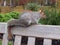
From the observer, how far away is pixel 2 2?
771 inches

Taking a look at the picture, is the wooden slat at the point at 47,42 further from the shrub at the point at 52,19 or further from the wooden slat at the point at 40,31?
the shrub at the point at 52,19

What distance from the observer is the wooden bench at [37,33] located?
1.94 m

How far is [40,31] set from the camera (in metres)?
2.01

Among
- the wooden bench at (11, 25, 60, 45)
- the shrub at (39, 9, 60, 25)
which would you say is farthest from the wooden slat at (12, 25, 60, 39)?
the shrub at (39, 9, 60, 25)

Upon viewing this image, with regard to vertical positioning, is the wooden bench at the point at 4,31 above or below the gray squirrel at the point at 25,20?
below

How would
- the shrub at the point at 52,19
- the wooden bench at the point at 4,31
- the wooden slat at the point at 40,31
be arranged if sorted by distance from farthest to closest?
1. the shrub at the point at 52,19
2. the wooden bench at the point at 4,31
3. the wooden slat at the point at 40,31

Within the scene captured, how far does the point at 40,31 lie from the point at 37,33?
0.03 meters

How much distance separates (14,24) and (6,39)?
157mm

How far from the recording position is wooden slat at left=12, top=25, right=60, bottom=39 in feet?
Answer: 6.33

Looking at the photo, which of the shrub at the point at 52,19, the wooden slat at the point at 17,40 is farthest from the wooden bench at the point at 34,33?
the shrub at the point at 52,19

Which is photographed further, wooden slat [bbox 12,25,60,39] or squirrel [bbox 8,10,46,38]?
squirrel [bbox 8,10,46,38]

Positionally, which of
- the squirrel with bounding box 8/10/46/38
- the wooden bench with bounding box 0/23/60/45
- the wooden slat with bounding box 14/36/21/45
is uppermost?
the squirrel with bounding box 8/10/46/38

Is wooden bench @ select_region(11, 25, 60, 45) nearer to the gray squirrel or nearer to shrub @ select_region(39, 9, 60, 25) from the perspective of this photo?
the gray squirrel

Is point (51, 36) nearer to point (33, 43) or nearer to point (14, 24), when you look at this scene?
point (33, 43)
